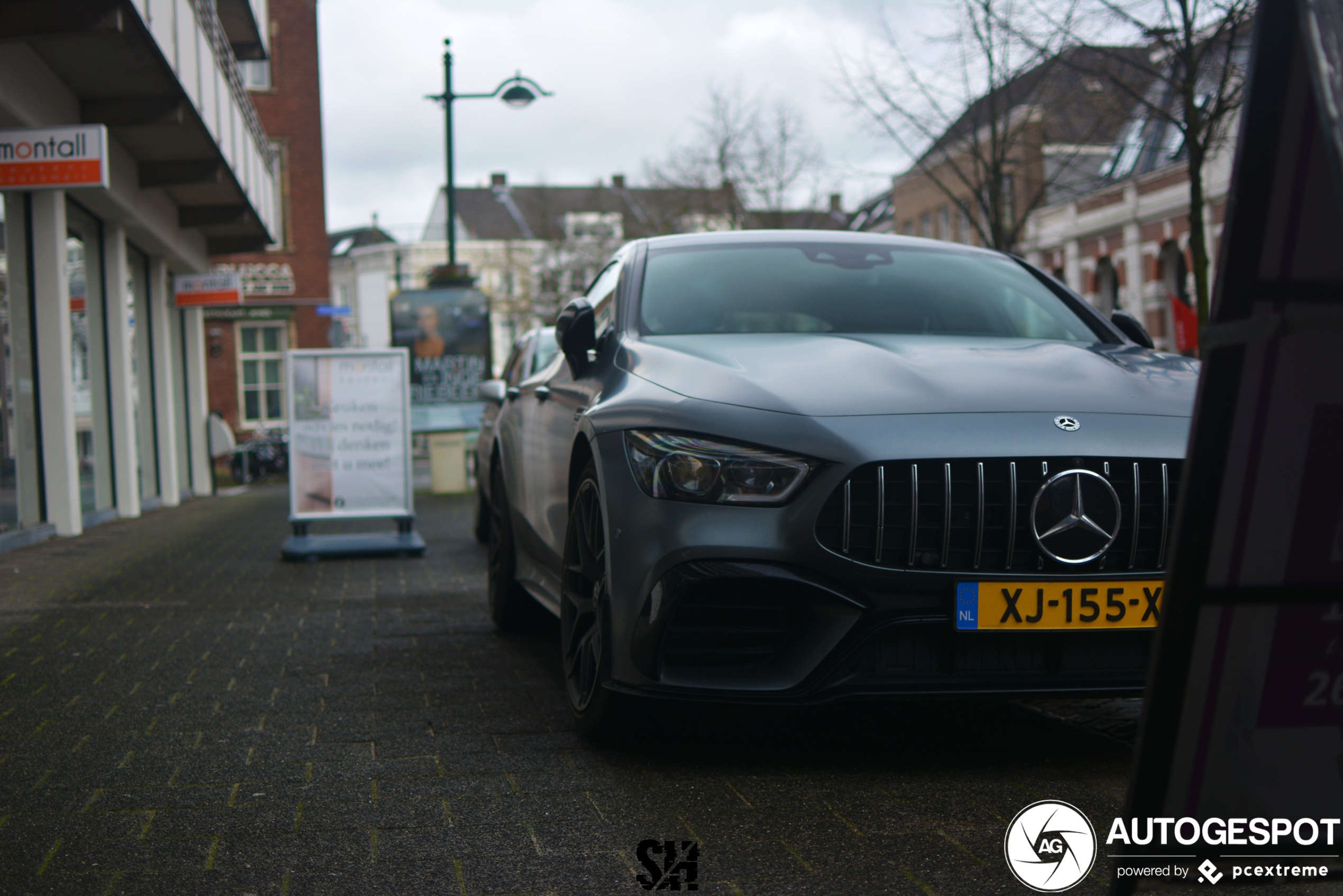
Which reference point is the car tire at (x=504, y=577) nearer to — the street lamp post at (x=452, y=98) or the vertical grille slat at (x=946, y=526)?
the vertical grille slat at (x=946, y=526)

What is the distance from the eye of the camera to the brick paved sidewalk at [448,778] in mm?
2922

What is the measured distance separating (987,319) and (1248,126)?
10.8 feet

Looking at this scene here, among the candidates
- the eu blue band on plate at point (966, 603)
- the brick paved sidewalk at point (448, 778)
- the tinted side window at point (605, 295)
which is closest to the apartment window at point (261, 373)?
the brick paved sidewalk at point (448, 778)

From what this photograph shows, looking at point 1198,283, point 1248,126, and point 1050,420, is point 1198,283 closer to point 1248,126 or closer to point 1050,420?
point 1050,420

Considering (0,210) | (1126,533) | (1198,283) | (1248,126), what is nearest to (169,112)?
(0,210)

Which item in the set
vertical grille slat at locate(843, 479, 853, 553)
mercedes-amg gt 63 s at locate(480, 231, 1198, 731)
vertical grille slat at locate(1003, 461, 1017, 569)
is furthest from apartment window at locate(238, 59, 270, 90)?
vertical grille slat at locate(1003, 461, 1017, 569)

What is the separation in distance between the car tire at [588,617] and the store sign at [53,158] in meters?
7.98

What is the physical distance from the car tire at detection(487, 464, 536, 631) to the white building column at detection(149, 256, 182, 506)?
12.6m

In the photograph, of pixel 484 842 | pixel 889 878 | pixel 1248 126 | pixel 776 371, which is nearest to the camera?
pixel 1248 126

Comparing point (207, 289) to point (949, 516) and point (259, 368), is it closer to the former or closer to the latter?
point (949, 516)

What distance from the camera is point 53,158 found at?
10773 mm

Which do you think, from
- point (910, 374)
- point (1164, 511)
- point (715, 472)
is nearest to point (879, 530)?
point (715, 472)

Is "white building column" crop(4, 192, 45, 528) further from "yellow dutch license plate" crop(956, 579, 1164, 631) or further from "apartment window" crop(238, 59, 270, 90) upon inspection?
"apartment window" crop(238, 59, 270, 90)

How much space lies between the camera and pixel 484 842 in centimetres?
312
